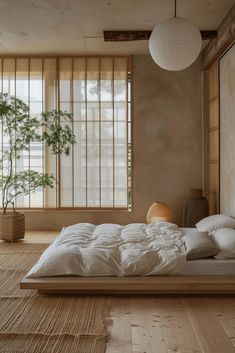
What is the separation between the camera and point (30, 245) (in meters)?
5.37

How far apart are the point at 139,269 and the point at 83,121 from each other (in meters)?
3.56

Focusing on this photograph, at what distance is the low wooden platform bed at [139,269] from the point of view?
3.25 m

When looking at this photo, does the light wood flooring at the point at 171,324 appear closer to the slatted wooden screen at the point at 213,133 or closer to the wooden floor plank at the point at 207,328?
the wooden floor plank at the point at 207,328

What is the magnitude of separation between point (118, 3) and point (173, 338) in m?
3.19

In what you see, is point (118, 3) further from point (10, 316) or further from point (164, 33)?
point (10, 316)

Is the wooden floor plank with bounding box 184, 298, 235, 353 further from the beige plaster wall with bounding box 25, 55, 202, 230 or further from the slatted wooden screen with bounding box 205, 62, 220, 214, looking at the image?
the beige plaster wall with bounding box 25, 55, 202, 230

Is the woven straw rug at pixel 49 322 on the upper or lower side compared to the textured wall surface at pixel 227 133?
lower

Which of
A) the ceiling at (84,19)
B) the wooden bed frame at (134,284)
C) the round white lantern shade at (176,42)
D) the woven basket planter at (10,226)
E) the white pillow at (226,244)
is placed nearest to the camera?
the wooden bed frame at (134,284)

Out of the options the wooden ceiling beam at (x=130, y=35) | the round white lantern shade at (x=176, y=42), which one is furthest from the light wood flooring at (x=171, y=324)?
the wooden ceiling beam at (x=130, y=35)

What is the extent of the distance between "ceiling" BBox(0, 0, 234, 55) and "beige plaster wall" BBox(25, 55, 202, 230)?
0.70m

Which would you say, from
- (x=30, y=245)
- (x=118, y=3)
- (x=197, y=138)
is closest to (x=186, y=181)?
(x=197, y=138)

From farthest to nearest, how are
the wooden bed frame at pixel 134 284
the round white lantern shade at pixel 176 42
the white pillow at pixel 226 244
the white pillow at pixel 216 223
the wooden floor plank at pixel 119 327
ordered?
the white pillow at pixel 216 223 < the round white lantern shade at pixel 176 42 < the white pillow at pixel 226 244 < the wooden bed frame at pixel 134 284 < the wooden floor plank at pixel 119 327

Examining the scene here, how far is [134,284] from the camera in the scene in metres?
3.24

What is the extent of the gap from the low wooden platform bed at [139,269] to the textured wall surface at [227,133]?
154 centimetres
